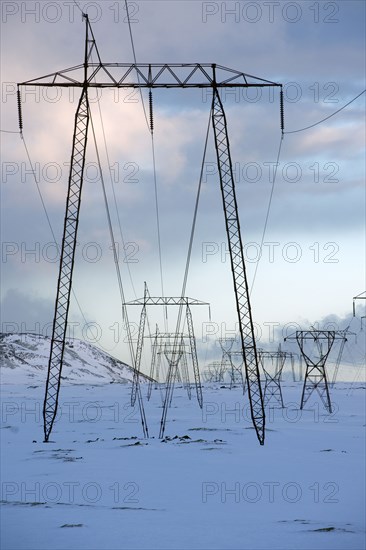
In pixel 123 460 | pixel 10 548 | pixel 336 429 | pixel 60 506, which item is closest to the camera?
pixel 10 548

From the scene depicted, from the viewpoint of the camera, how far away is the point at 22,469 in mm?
22328

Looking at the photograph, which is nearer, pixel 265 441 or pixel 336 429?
pixel 265 441

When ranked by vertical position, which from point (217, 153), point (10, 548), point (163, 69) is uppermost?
point (163, 69)

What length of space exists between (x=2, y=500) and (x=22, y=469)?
5.18m

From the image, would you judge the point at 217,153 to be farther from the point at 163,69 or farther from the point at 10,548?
the point at 10,548

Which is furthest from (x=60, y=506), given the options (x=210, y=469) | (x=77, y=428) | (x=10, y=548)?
(x=77, y=428)

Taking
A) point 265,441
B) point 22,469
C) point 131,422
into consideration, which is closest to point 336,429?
point 265,441

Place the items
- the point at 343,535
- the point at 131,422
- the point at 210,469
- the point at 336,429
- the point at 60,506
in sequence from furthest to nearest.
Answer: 1. the point at 131,422
2. the point at 336,429
3. the point at 210,469
4. the point at 60,506
5. the point at 343,535

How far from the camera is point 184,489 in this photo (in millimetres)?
18703

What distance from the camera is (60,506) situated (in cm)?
1633

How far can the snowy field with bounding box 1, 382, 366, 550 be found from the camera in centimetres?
1348

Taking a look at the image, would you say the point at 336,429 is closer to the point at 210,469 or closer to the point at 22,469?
the point at 210,469

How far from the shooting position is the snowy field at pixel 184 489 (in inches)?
531

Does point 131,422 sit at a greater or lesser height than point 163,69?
lesser
